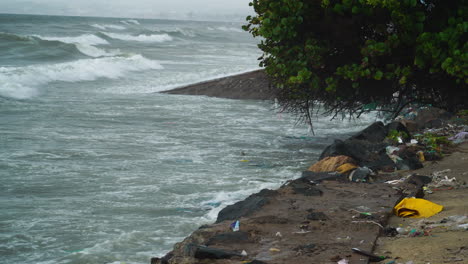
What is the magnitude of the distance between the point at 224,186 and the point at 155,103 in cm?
1029

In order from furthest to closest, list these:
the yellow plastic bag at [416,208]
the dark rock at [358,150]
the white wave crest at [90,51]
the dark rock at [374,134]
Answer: the white wave crest at [90,51] → the dark rock at [374,134] → the dark rock at [358,150] → the yellow plastic bag at [416,208]

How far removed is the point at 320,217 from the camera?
6465 mm

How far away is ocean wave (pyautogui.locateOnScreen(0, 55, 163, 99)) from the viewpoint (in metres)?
21.6

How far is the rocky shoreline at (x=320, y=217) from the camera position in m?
5.31

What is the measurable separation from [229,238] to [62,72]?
2336 centimetres

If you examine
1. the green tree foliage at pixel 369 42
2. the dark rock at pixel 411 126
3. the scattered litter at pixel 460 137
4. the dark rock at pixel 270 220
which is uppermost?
the green tree foliage at pixel 369 42

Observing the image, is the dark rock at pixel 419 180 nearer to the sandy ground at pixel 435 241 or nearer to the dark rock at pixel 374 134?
the sandy ground at pixel 435 241

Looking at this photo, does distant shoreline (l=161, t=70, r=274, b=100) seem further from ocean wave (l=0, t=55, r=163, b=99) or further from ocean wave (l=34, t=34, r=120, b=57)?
ocean wave (l=34, t=34, r=120, b=57)

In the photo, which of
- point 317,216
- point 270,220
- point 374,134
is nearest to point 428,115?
point 374,134

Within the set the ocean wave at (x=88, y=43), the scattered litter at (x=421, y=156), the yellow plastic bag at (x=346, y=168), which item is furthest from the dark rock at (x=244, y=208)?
the ocean wave at (x=88, y=43)

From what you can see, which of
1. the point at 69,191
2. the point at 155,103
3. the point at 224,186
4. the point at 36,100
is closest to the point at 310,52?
the point at 224,186

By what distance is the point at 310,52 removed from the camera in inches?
255

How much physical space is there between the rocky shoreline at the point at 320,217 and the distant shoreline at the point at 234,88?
33.8ft

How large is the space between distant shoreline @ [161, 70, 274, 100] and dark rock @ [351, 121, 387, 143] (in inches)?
300
